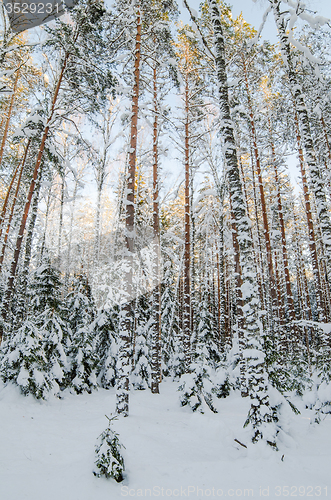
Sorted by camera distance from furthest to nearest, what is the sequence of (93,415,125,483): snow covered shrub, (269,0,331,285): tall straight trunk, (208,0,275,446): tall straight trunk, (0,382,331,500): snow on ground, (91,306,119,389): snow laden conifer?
(91,306,119,389): snow laden conifer, (269,0,331,285): tall straight trunk, (208,0,275,446): tall straight trunk, (93,415,125,483): snow covered shrub, (0,382,331,500): snow on ground

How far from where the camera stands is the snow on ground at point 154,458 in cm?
348

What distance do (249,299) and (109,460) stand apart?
→ 11.4 ft

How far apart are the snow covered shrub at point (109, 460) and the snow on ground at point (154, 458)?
101 mm

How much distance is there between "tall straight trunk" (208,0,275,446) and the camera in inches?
185

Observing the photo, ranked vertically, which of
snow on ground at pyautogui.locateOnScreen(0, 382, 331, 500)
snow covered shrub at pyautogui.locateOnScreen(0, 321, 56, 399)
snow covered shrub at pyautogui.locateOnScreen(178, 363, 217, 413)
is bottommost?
snow on ground at pyautogui.locateOnScreen(0, 382, 331, 500)

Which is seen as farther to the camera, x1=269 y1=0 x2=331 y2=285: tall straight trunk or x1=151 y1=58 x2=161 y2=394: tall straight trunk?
x1=151 y1=58 x2=161 y2=394: tall straight trunk

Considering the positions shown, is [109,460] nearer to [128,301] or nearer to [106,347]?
[128,301]

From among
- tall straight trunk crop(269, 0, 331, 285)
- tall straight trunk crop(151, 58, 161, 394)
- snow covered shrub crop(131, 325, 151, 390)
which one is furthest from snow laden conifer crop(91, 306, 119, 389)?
tall straight trunk crop(269, 0, 331, 285)

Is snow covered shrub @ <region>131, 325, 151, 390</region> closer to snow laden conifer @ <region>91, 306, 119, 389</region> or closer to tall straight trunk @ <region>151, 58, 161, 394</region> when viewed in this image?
tall straight trunk @ <region>151, 58, 161, 394</region>

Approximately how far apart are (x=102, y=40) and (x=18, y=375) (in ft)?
36.1

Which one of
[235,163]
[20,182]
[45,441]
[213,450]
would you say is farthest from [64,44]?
[213,450]

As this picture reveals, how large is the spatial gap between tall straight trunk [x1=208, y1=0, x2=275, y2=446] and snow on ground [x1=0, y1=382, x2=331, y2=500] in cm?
50

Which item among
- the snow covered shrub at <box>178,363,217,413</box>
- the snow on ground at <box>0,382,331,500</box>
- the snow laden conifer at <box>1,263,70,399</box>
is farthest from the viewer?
the snow covered shrub at <box>178,363,217,413</box>

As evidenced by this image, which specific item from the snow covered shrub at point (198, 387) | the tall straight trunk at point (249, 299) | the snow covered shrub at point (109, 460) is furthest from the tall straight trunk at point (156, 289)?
the snow covered shrub at point (109, 460)
